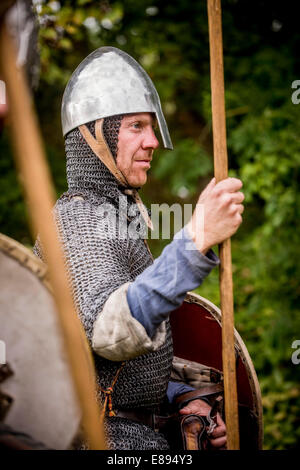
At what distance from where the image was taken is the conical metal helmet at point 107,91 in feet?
6.06

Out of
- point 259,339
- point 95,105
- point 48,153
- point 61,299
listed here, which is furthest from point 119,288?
point 48,153

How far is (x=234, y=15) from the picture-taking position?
4613 millimetres

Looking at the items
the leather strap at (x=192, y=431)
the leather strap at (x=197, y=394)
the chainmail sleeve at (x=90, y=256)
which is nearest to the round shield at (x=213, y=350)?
the leather strap at (x=197, y=394)

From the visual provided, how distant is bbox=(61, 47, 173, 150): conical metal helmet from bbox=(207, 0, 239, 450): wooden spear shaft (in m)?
0.45

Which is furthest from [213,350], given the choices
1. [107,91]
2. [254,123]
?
[254,123]

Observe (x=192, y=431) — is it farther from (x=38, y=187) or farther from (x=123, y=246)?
(x=38, y=187)

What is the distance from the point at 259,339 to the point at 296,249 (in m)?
1.22

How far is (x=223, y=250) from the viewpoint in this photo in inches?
58.6

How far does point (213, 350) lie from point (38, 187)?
53.1 inches

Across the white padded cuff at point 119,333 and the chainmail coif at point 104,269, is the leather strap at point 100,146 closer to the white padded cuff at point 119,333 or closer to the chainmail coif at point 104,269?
the chainmail coif at point 104,269

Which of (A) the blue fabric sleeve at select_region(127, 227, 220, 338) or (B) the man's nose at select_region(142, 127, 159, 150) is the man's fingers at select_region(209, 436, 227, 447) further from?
(B) the man's nose at select_region(142, 127, 159, 150)

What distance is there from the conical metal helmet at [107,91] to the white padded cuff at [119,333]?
0.79 m

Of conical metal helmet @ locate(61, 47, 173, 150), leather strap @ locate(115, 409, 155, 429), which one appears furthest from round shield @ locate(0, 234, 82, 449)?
conical metal helmet @ locate(61, 47, 173, 150)

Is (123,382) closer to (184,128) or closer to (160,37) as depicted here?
(160,37)
